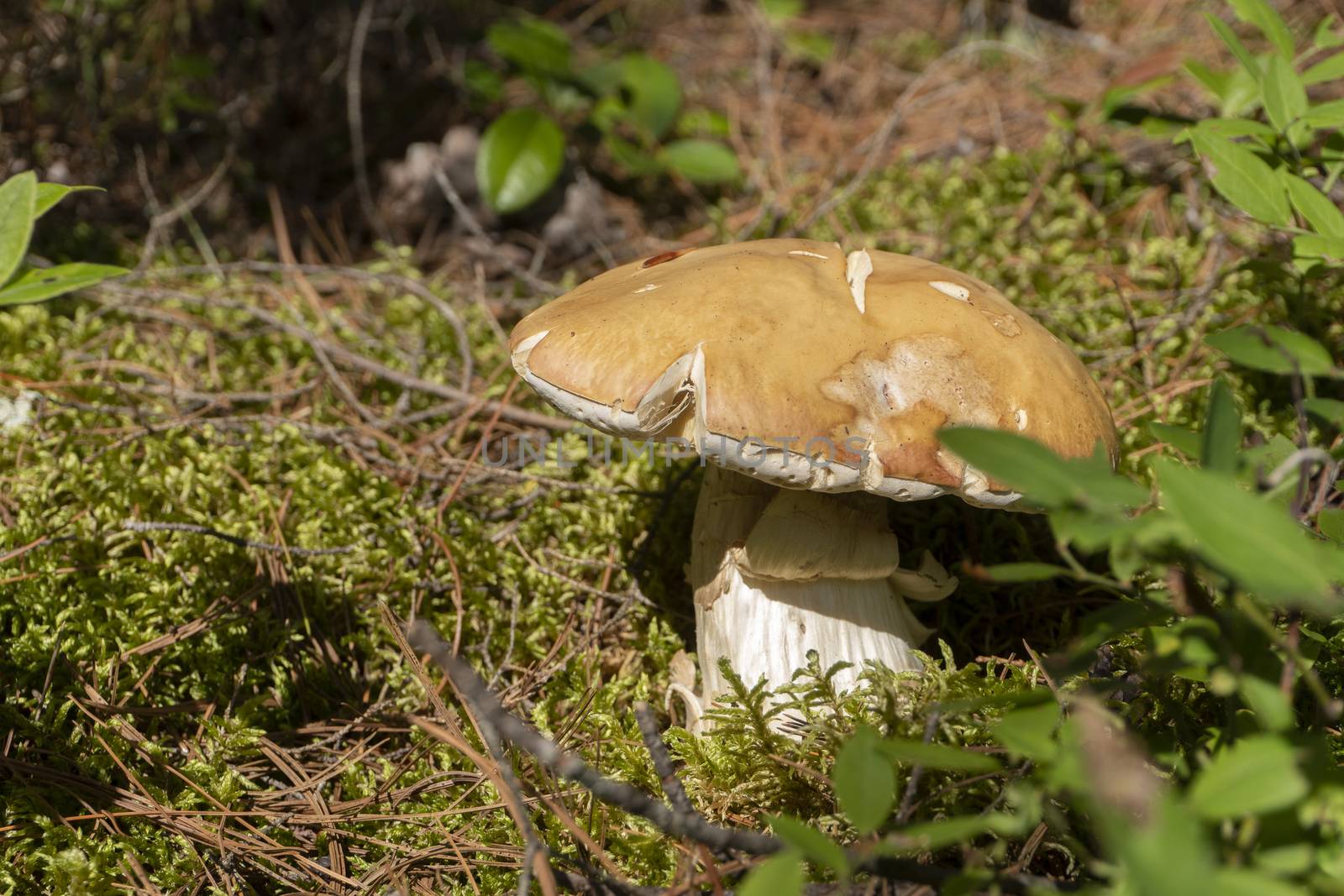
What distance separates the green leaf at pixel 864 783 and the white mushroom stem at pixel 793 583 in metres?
0.65

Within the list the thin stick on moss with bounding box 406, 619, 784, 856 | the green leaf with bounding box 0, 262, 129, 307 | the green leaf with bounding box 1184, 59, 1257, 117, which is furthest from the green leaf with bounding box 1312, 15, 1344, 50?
the green leaf with bounding box 0, 262, 129, 307

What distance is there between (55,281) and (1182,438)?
1.74m

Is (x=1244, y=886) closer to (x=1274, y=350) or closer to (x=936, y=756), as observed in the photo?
(x=936, y=756)

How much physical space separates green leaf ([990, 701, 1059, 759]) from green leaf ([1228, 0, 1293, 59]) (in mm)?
1925

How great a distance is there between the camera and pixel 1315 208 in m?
1.87

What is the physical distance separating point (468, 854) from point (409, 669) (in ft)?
1.77

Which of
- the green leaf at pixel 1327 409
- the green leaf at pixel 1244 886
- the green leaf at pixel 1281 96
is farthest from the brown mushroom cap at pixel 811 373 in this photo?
the green leaf at pixel 1281 96

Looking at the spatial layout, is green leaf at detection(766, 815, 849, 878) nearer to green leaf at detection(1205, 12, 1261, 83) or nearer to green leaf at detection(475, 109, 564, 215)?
green leaf at detection(1205, 12, 1261, 83)

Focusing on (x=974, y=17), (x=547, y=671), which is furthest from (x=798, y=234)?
(x=974, y=17)

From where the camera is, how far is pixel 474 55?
169 inches

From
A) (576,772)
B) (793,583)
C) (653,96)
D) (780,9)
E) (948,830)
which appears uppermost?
(780,9)

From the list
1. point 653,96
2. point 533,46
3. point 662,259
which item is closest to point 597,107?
point 653,96

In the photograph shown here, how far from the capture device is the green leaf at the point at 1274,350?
1.12 m

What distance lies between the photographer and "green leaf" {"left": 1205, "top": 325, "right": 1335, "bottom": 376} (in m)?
1.12
